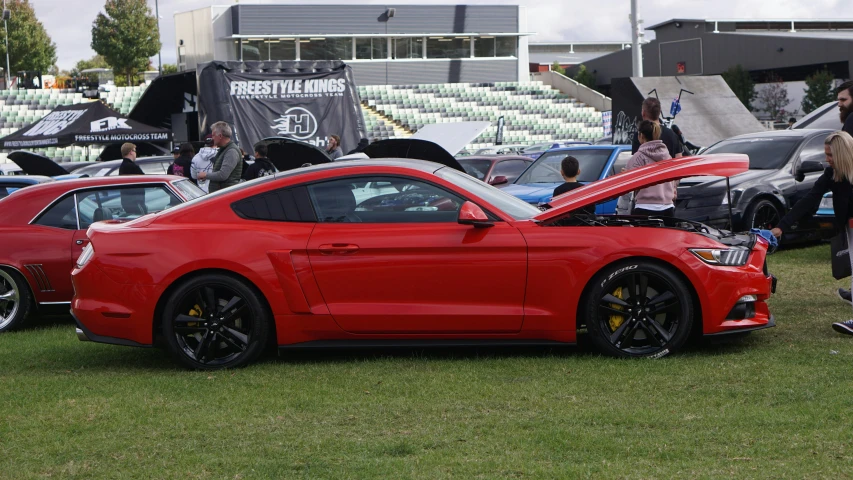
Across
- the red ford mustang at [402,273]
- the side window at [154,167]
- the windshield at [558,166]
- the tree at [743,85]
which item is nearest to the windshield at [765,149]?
the windshield at [558,166]

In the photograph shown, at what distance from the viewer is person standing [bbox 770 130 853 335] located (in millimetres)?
7371

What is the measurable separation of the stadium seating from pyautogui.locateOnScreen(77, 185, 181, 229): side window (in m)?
37.1

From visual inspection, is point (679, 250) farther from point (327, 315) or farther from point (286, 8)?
point (286, 8)

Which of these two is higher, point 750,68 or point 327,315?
point 750,68

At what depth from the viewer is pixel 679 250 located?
21.6 feet

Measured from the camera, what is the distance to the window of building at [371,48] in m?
61.2

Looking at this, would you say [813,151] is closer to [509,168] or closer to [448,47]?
[509,168]

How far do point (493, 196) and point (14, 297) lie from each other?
15.1 ft

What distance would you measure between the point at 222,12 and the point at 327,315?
53938mm

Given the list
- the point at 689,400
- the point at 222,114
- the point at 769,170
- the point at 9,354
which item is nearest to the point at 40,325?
the point at 9,354

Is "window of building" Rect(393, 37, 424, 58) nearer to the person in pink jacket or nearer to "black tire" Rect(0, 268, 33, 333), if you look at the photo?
the person in pink jacket

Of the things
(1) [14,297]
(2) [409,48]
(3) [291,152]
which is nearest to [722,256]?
(1) [14,297]

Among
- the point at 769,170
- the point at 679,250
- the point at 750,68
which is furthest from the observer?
the point at 750,68

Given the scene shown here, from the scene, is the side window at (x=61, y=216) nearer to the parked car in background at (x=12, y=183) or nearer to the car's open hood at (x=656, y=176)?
the parked car in background at (x=12, y=183)
